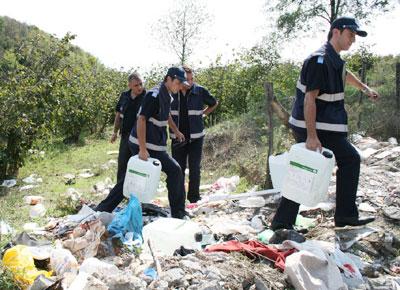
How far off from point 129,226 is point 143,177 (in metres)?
0.72

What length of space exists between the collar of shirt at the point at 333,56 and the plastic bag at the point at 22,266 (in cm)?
261

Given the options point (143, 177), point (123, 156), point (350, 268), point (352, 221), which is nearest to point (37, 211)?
point (123, 156)

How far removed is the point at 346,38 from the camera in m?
3.55

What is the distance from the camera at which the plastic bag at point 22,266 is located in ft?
9.79

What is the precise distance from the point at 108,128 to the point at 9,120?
8.17 metres

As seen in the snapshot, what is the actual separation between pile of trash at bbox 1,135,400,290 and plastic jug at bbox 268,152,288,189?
4.3 inches

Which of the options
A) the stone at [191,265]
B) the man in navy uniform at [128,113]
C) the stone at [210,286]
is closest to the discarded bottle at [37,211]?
the man in navy uniform at [128,113]

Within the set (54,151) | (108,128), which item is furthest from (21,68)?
(108,128)

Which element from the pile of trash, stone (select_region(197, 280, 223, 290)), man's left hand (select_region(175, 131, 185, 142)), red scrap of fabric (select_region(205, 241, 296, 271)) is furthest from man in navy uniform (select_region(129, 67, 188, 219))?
stone (select_region(197, 280, 223, 290))

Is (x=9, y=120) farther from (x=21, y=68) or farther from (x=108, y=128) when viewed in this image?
(x=108, y=128)

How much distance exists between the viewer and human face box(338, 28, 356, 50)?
3529 mm

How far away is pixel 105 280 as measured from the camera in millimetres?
2855

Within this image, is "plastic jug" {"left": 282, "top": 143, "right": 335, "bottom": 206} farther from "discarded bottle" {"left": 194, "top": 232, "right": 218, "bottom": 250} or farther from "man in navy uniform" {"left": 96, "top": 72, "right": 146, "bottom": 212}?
"man in navy uniform" {"left": 96, "top": 72, "right": 146, "bottom": 212}

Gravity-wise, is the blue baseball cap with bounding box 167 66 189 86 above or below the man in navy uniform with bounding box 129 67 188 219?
above
